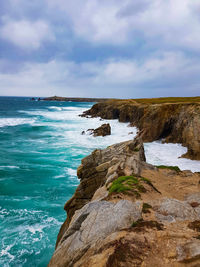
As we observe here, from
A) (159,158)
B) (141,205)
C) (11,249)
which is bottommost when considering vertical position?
(11,249)

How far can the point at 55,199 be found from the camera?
633 inches

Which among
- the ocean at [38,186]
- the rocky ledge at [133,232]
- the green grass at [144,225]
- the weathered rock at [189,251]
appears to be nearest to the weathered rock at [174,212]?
the rocky ledge at [133,232]

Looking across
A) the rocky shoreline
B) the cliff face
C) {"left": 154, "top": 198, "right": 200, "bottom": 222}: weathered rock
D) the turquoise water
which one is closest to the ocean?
the turquoise water

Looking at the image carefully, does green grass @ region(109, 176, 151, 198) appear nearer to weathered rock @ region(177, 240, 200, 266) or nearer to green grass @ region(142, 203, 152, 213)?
green grass @ region(142, 203, 152, 213)

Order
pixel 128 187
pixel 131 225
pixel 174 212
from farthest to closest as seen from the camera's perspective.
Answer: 1. pixel 128 187
2. pixel 174 212
3. pixel 131 225

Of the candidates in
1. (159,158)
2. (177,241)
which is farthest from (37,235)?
(159,158)

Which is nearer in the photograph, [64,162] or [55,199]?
[55,199]

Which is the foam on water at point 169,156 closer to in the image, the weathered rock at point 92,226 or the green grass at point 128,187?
the green grass at point 128,187

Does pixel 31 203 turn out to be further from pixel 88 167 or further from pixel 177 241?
pixel 177 241

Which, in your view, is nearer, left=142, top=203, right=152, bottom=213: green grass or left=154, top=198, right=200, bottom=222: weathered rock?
left=154, top=198, right=200, bottom=222: weathered rock

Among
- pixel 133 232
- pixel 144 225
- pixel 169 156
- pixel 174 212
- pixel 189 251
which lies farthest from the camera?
pixel 169 156

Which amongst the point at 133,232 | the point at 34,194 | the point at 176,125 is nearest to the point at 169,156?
the point at 176,125

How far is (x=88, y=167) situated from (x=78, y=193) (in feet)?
8.54

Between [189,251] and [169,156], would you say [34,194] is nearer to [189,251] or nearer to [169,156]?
[189,251]
